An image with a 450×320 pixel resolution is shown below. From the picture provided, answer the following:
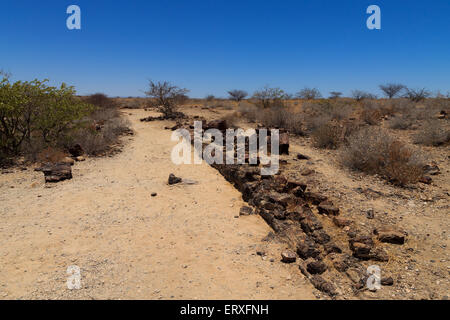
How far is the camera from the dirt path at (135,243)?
10.3 ft

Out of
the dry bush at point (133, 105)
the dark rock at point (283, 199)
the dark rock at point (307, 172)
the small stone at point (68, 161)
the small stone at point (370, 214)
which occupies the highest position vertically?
the dry bush at point (133, 105)

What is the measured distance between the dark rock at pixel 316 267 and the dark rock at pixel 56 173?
20.0 feet

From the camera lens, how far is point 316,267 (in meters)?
3.25

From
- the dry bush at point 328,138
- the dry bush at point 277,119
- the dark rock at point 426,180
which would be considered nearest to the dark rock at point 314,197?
the dark rock at point 426,180

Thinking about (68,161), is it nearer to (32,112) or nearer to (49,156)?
(49,156)

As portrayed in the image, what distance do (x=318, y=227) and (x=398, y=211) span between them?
5.01 feet

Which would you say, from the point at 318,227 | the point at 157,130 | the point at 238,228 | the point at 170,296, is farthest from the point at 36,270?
the point at 157,130

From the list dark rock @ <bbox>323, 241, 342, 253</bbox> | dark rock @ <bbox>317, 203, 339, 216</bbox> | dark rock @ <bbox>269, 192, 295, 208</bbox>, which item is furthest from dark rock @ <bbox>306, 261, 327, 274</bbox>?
dark rock @ <bbox>269, 192, 295, 208</bbox>

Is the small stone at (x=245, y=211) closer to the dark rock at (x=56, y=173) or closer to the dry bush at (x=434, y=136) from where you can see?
the dark rock at (x=56, y=173)

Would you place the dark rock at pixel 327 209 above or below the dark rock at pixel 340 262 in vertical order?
above

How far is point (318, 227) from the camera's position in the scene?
400cm

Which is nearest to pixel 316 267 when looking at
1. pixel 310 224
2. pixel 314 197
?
pixel 310 224
